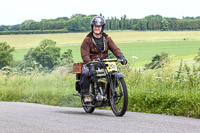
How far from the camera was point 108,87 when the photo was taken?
859 cm

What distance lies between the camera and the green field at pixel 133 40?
7469 cm

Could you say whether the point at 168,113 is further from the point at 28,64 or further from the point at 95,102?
the point at 28,64

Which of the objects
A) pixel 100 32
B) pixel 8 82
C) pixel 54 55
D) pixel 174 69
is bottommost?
pixel 54 55

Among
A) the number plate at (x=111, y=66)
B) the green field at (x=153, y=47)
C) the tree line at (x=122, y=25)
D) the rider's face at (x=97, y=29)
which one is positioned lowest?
the green field at (x=153, y=47)

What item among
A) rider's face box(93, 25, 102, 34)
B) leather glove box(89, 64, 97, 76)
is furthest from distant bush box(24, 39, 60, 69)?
leather glove box(89, 64, 97, 76)

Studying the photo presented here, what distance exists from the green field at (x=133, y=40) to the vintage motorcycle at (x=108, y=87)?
6158 cm

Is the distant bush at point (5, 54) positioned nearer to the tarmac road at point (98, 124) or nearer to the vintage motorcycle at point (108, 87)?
the vintage motorcycle at point (108, 87)

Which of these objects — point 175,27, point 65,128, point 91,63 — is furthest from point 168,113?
point 175,27

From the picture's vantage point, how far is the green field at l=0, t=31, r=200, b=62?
74.7m

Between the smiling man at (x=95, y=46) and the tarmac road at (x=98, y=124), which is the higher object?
the smiling man at (x=95, y=46)

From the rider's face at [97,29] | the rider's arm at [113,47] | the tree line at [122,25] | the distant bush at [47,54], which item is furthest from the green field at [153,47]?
the rider's face at [97,29]

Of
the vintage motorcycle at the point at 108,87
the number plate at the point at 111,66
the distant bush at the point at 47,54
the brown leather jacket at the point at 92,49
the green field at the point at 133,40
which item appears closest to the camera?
the vintage motorcycle at the point at 108,87

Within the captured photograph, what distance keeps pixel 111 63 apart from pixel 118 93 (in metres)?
0.59

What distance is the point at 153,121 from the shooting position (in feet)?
23.5
